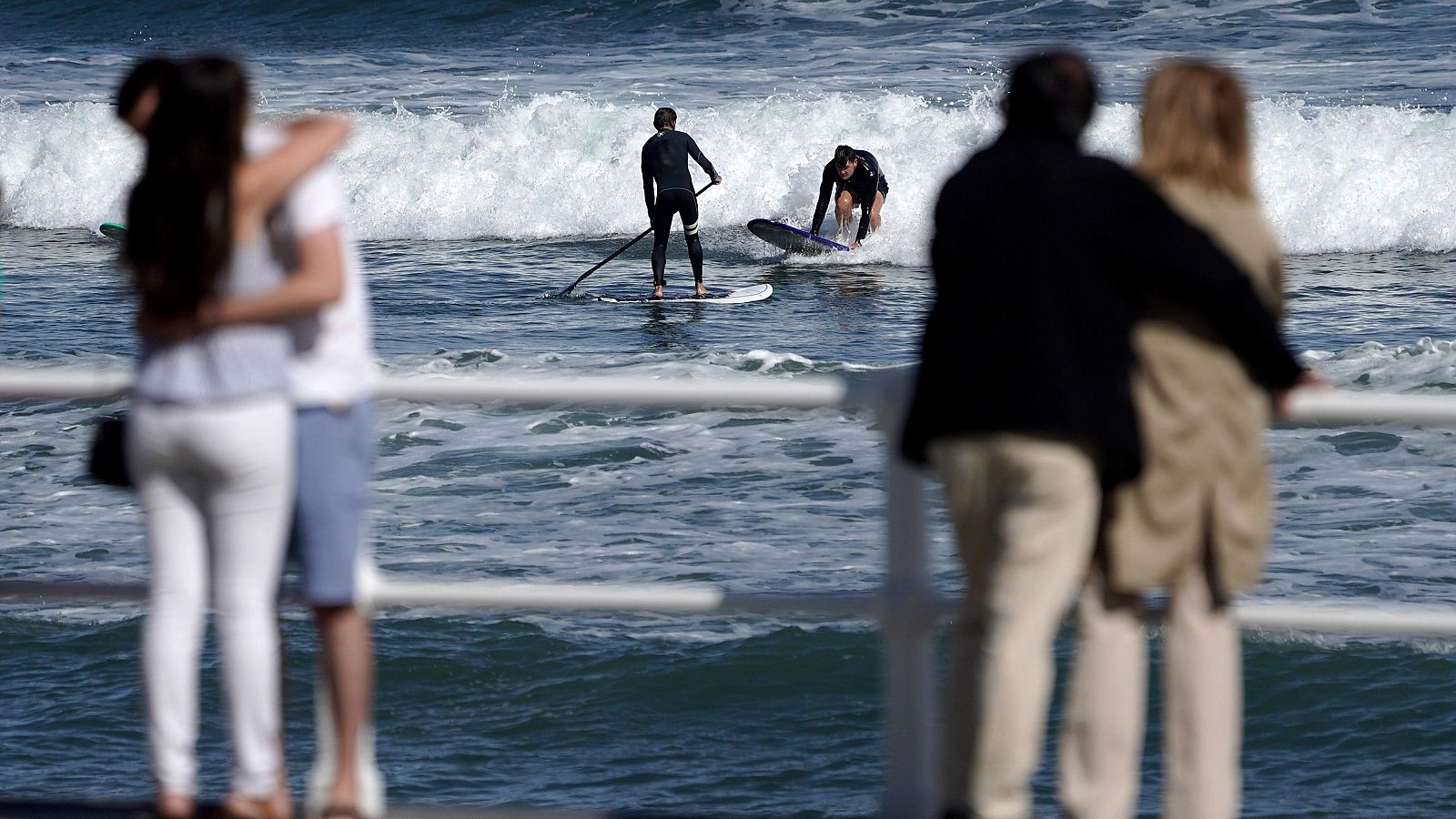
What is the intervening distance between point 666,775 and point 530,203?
16.9 meters

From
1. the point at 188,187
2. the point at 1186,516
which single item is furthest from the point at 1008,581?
the point at 188,187

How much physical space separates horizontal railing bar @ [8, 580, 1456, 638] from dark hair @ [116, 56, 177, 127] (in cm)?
88

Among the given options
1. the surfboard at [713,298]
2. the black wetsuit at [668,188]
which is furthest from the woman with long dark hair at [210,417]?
Answer: the black wetsuit at [668,188]

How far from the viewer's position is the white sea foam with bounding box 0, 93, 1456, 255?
1952 cm

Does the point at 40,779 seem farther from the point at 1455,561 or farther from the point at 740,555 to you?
the point at 1455,561

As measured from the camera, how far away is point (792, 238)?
715 inches

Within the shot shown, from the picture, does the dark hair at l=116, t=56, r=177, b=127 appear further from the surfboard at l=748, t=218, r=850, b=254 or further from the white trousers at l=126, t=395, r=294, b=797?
the surfboard at l=748, t=218, r=850, b=254

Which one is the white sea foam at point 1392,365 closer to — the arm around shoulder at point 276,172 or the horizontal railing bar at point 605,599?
the horizontal railing bar at point 605,599

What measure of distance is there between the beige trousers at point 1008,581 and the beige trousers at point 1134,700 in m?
0.08

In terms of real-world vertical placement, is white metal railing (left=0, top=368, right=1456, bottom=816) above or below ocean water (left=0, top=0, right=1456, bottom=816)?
above

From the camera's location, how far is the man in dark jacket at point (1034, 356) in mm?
2520

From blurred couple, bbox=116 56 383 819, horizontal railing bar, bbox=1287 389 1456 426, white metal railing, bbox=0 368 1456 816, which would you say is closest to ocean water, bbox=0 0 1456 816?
blurred couple, bbox=116 56 383 819

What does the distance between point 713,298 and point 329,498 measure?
43.6 ft

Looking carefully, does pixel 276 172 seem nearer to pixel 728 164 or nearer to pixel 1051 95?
pixel 1051 95
